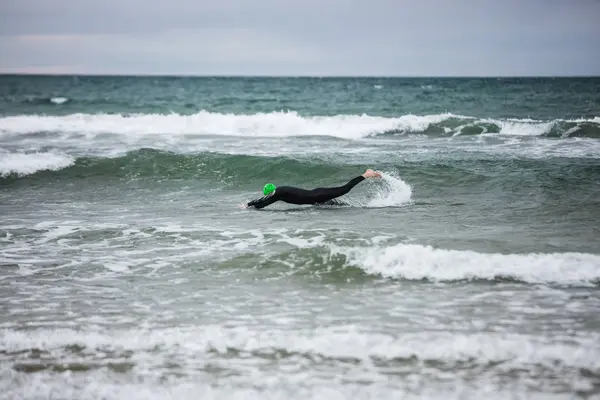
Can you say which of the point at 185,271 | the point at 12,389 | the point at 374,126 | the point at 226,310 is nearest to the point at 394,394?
the point at 226,310

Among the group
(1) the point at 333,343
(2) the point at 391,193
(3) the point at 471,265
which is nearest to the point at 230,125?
(2) the point at 391,193

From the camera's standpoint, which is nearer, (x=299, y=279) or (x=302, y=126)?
(x=299, y=279)

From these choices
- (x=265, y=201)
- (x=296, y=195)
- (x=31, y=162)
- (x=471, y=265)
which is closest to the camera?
(x=471, y=265)

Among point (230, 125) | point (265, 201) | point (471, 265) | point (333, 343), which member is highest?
point (230, 125)

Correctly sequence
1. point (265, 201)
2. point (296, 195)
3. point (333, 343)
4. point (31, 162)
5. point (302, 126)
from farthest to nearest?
point (302, 126) → point (31, 162) → point (296, 195) → point (265, 201) → point (333, 343)

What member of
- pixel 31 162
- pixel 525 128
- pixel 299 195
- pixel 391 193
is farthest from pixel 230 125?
pixel 299 195

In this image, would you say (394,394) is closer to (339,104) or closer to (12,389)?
(12,389)

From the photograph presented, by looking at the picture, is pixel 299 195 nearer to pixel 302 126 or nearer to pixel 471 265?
pixel 471 265

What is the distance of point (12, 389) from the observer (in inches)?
221

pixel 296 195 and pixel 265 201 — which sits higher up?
pixel 296 195

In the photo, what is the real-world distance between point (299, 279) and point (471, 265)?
2299 millimetres

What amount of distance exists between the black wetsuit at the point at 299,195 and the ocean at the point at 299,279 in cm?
26

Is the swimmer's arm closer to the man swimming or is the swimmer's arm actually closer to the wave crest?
the man swimming

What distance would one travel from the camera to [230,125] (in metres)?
30.5
